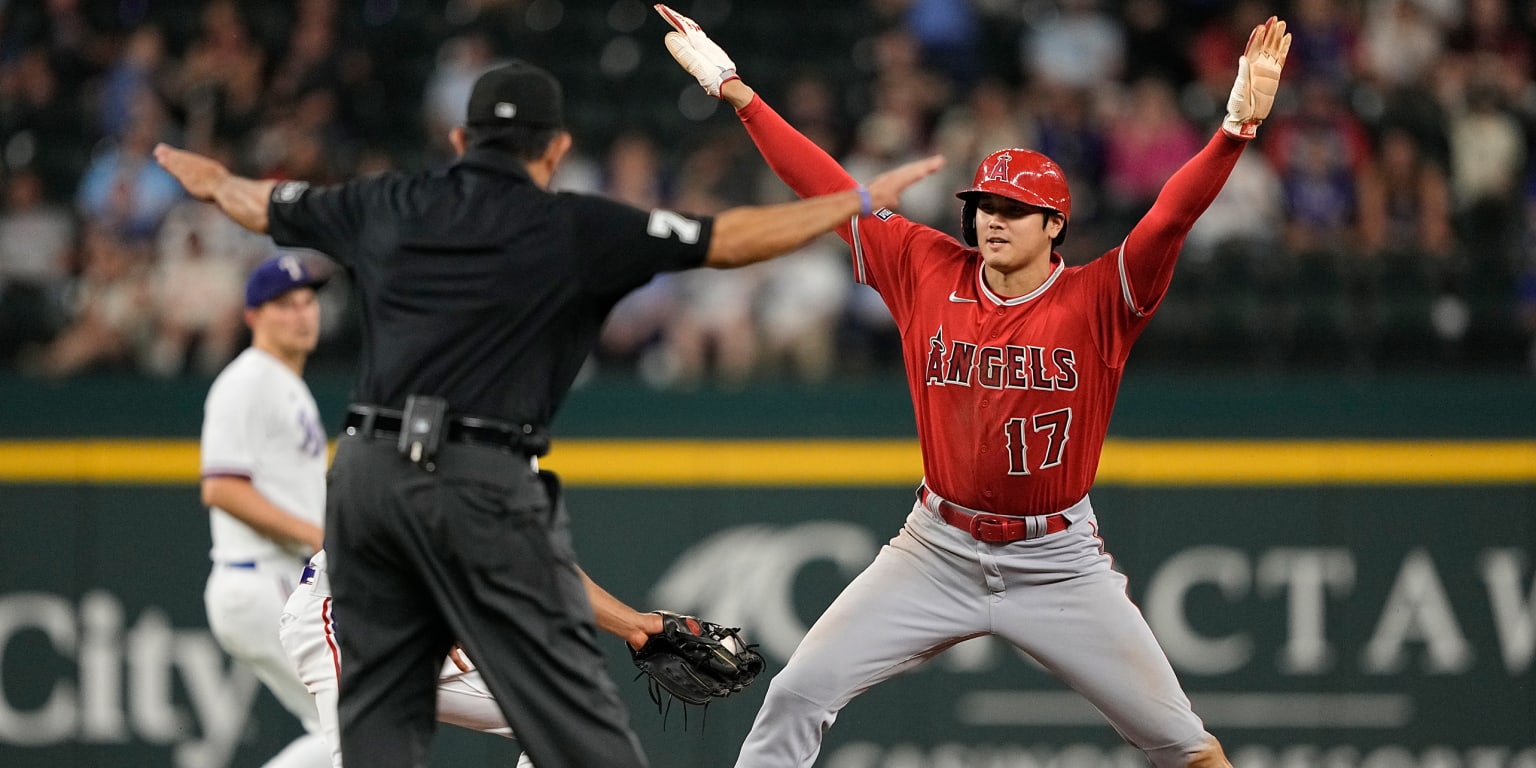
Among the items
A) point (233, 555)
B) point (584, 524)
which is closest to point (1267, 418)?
point (584, 524)

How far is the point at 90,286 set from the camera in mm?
9641

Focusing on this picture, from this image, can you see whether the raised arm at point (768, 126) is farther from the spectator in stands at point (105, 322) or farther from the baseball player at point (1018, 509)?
the spectator in stands at point (105, 322)

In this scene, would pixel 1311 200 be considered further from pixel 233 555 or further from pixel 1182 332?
pixel 233 555

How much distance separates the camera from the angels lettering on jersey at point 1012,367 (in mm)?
5312

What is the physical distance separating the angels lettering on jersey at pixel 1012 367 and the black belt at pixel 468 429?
5.25ft

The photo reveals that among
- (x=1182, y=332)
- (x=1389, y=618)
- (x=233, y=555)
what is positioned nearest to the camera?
(x=233, y=555)

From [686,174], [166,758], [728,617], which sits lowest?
[166,758]

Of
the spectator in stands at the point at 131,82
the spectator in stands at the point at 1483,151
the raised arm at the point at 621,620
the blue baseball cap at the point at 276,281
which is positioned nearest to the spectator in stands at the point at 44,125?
the spectator in stands at the point at 131,82

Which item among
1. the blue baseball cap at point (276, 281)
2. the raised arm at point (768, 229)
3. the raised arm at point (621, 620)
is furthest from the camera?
the blue baseball cap at point (276, 281)

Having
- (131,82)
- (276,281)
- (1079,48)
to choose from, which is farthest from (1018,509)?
(131,82)

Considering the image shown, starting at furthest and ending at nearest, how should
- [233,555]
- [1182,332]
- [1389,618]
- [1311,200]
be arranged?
[1311,200] → [1182,332] → [1389,618] → [233,555]

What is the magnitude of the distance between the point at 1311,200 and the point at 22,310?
750 cm

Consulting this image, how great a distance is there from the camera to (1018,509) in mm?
5359

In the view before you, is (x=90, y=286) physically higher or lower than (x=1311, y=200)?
lower
